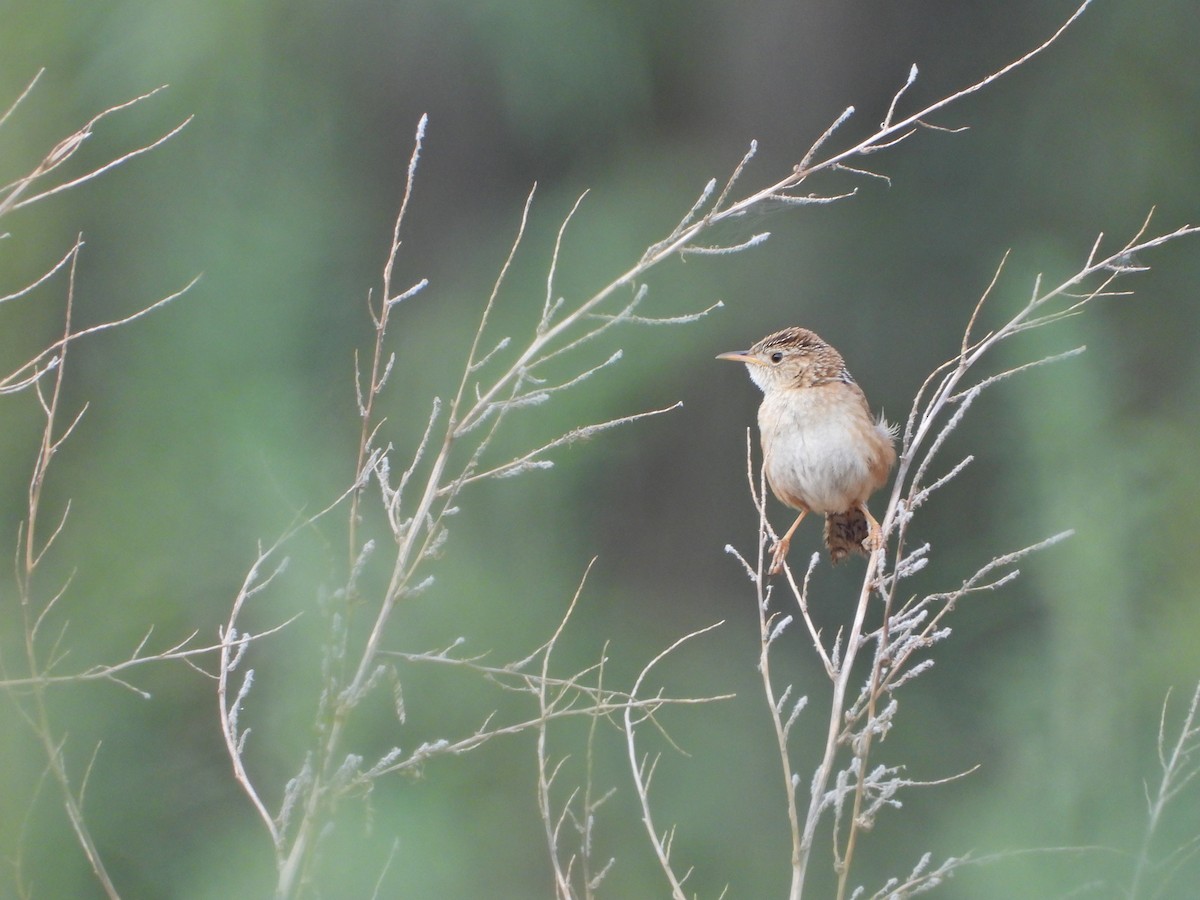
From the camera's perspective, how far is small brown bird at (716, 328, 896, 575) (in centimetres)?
421

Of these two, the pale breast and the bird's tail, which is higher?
the pale breast

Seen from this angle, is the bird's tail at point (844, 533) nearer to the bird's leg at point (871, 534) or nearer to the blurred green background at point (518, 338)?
the bird's leg at point (871, 534)

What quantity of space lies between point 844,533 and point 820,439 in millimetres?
400

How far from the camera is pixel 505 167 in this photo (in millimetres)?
8180

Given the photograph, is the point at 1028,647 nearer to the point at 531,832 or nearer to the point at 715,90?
the point at 531,832

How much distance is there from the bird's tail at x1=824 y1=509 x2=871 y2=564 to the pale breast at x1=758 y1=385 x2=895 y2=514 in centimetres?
16

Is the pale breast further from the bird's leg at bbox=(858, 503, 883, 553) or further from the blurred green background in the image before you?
the blurred green background

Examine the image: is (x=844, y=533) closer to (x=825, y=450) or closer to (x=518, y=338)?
(x=825, y=450)

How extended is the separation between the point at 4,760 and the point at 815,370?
11.1 feet

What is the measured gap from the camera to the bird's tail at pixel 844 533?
449 centimetres

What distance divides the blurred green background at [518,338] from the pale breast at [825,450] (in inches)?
118

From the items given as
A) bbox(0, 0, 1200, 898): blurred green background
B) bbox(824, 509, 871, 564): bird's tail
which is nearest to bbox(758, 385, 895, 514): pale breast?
bbox(824, 509, 871, 564): bird's tail

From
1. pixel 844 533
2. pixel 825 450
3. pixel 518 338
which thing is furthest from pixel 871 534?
pixel 518 338

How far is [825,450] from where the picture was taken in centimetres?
420
